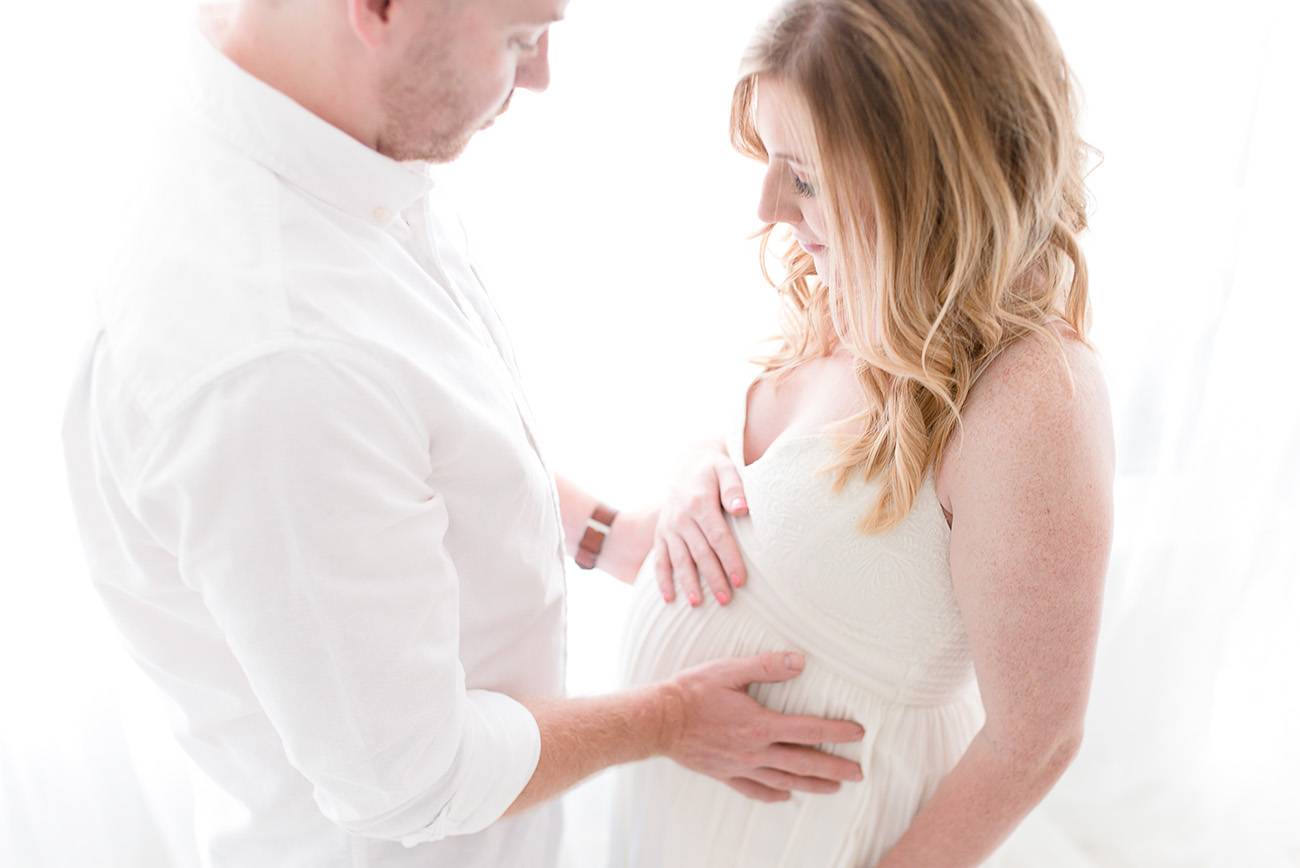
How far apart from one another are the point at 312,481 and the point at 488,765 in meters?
0.33

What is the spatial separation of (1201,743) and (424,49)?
1901mm

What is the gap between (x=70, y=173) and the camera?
4.63ft

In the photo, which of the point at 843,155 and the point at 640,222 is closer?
the point at 843,155

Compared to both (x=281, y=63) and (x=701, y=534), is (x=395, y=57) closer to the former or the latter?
(x=281, y=63)

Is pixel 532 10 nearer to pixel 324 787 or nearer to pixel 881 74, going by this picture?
pixel 881 74

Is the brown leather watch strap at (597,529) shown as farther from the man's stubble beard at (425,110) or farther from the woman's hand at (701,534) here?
the man's stubble beard at (425,110)

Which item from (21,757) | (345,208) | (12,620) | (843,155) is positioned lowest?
(21,757)

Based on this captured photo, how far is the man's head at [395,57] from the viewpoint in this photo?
895mm

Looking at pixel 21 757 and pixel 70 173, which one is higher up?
pixel 70 173

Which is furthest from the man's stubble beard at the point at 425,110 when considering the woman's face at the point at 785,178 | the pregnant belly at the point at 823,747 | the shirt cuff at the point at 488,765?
Result: the pregnant belly at the point at 823,747

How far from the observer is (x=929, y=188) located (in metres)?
1.07

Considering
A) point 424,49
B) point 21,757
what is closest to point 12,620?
point 21,757

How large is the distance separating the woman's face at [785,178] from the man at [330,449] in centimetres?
25

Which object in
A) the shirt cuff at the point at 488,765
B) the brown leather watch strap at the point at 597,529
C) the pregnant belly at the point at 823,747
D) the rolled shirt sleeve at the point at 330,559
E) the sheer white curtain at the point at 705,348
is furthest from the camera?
the brown leather watch strap at the point at 597,529
